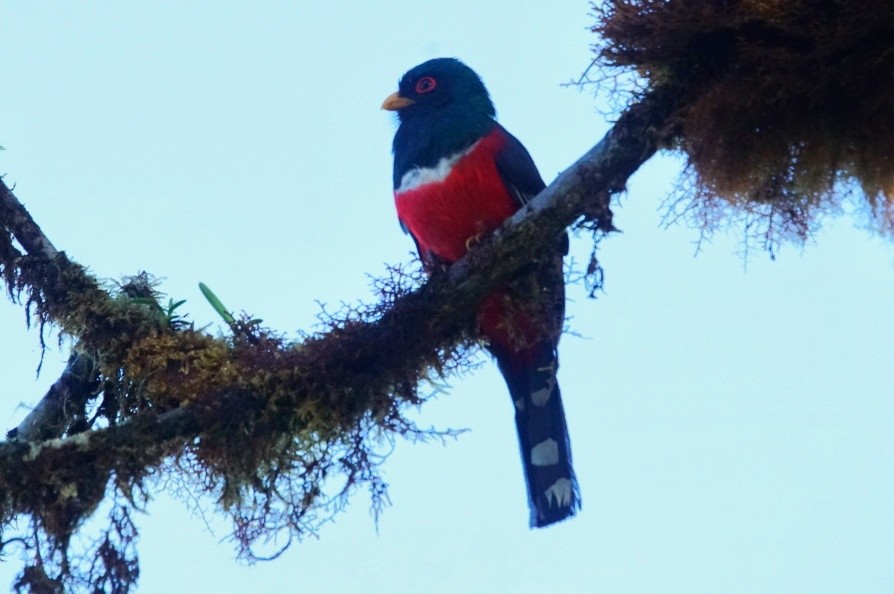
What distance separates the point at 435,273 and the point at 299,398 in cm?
54


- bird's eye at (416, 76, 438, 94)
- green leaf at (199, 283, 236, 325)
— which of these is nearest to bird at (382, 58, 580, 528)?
bird's eye at (416, 76, 438, 94)

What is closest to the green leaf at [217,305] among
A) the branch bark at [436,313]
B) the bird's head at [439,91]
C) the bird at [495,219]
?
the branch bark at [436,313]

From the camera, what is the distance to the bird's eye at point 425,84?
495 cm

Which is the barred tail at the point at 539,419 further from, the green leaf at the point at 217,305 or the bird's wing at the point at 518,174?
the green leaf at the point at 217,305

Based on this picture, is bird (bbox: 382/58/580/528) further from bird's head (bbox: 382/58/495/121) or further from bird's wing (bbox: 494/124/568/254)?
bird's head (bbox: 382/58/495/121)

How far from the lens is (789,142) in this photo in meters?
3.03

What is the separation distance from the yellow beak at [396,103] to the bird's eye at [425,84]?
0.07 meters

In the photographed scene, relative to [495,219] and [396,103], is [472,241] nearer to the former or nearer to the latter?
[495,219]

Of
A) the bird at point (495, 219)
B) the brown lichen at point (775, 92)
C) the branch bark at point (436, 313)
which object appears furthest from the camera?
the bird at point (495, 219)

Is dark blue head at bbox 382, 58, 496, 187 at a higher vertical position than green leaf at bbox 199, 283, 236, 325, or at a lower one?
higher

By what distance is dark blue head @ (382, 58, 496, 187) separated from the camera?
444 centimetres

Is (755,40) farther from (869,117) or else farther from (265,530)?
(265,530)

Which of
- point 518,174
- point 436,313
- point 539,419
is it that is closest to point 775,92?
point 436,313

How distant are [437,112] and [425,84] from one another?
31 centimetres
